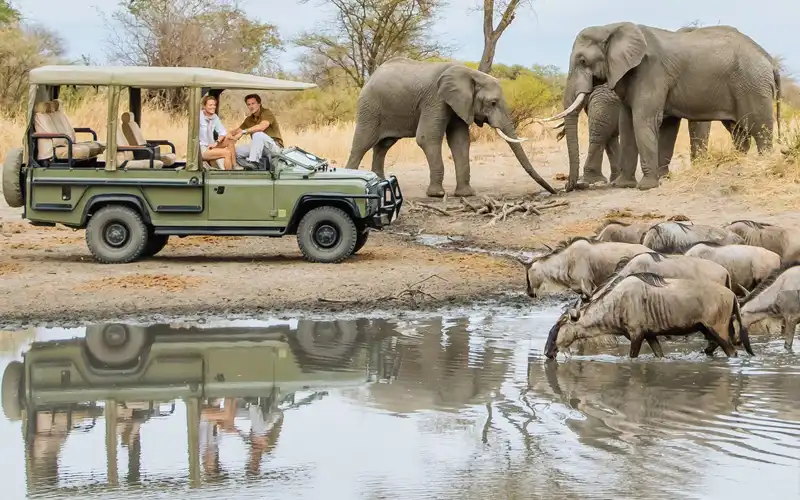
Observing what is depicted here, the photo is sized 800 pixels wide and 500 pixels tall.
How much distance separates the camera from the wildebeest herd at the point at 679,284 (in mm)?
10188

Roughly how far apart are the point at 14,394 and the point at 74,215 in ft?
19.0

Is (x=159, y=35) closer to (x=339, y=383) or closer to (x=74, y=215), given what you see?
(x=74, y=215)

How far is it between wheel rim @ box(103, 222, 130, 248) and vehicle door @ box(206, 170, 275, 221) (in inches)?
39.5

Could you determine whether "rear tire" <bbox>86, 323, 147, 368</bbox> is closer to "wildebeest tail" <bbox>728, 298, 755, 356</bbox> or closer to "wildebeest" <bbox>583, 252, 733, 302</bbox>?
"wildebeest" <bbox>583, 252, 733, 302</bbox>

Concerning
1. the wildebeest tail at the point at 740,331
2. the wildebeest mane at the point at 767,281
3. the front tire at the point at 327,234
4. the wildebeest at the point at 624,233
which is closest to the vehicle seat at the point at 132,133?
the front tire at the point at 327,234

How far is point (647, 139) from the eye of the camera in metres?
20.4

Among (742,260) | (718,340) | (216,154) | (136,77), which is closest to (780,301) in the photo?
(718,340)

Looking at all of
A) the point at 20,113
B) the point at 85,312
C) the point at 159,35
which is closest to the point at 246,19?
the point at 159,35

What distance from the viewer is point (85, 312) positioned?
1233 centimetres

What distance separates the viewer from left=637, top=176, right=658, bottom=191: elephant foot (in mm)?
20188

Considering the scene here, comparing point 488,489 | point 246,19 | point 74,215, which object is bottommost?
point 488,489

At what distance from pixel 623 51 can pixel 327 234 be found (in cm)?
710

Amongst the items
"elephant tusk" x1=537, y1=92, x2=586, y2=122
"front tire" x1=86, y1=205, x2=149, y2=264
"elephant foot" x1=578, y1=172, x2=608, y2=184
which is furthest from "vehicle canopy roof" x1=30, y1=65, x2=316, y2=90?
"elephant foot" x1=578, y1=172, x2=608, y2=184

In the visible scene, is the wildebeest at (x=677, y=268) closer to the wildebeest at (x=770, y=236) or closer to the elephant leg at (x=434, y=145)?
the wildebeest at (x=770, y=236)
